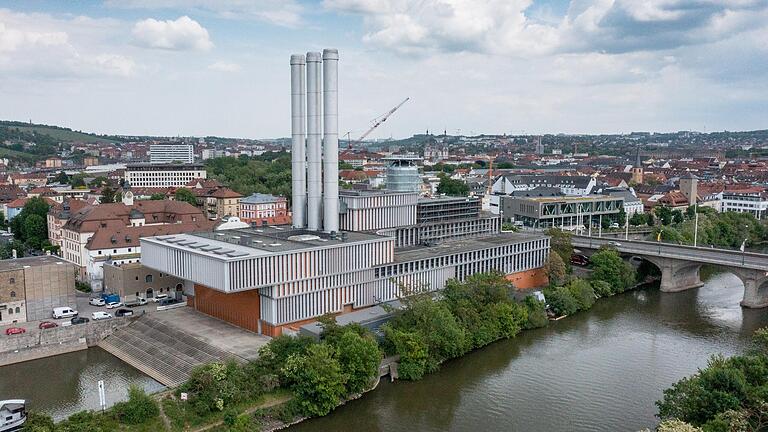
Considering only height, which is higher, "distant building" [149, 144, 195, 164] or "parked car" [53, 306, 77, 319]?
"distant building" [149, 144, 195, 164]

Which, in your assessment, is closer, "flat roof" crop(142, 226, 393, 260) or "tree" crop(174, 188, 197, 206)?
"flat roof" crop(142, 226, 393, 260)

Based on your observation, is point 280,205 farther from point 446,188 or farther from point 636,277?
point 636,277

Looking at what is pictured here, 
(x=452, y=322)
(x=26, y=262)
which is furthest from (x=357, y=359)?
(x=26, y=262)

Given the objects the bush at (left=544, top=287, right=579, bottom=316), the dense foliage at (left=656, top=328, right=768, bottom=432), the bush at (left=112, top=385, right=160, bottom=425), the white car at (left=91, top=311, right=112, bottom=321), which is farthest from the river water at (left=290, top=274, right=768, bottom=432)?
the white car at (left=91, top=311, right=112, bottom=321)

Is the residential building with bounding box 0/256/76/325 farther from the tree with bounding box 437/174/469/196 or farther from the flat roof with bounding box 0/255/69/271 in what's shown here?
the tree with bounding box 437/174/469/196

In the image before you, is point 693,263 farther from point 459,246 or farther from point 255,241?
point 255,241

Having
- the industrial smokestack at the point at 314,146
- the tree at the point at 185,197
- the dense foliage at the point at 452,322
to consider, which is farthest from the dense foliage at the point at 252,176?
the dense foliage at the point at 452,322

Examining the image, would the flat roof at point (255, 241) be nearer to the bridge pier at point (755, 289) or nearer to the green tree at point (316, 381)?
the green tree at point (316, 381)

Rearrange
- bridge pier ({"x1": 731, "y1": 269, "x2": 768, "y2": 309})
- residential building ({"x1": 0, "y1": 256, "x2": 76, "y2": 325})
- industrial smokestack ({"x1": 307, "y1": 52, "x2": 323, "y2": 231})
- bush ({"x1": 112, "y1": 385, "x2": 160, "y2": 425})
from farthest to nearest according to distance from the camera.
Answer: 1. bridge pier ({"x1": 731, "y1": 269, "x2": 768, "y2": 309})
2. industrial smokestack ({"x1": 307, "y1": 52, "x2": 323, "y2": 231})
3. residential building ({"x1": 0, "y1": 256, "x2": 76, "y2": 325})
4. bush ({"x1": 112, "y1": 385, "x2": 160, "y2": 425})
